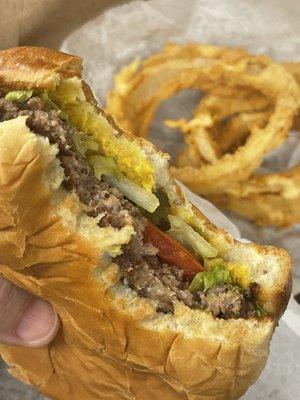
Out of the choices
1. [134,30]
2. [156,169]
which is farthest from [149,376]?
[134,30]

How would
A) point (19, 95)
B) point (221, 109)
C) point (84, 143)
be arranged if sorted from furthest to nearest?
point (221, 109)
point (84, 143)
point (19, 95)

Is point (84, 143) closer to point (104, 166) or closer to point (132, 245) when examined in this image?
point (104, 166)

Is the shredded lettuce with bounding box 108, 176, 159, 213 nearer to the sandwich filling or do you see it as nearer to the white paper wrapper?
the sandwich filling

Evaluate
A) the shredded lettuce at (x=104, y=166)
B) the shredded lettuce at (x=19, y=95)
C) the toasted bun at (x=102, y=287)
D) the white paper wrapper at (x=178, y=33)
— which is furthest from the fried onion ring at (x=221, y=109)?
the shredded lettuce at (x=19, y=95)

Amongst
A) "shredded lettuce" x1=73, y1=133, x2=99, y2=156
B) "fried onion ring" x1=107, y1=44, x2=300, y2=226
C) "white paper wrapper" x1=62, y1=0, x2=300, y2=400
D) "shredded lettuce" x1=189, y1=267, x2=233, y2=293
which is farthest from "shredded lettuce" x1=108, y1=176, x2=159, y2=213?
"white paper wrapper" x1=62, y1=0, x2=300, y2=400

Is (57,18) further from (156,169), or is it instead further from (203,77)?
(156,169)

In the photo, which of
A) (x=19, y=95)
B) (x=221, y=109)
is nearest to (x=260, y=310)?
(x=19, y=95)
